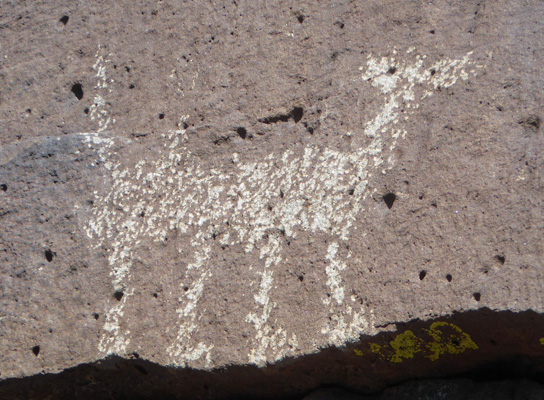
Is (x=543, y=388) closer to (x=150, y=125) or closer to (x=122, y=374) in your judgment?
(x=122, y=374)

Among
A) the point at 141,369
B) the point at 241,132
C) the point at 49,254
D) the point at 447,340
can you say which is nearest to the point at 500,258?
the point at 447,340

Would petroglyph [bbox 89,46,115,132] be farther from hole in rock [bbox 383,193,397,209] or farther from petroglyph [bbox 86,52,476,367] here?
hole in rock [bbox 383,193,397,209]

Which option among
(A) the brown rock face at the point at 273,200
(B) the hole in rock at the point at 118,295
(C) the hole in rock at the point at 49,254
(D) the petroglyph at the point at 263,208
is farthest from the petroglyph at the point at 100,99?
(B) the hole in rock at the point at 118,295

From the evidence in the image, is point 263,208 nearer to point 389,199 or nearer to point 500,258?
point 389,199

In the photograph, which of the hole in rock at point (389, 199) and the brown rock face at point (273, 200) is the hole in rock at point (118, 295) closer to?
the brown rock face at point (273, 200)

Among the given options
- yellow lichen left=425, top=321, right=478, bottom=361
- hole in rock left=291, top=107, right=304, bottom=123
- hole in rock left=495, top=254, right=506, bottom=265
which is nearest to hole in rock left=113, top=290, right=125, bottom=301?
hole in rock left=291, top=107, right=304, bottom=123

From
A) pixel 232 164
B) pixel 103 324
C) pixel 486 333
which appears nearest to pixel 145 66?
pixel 232 164
